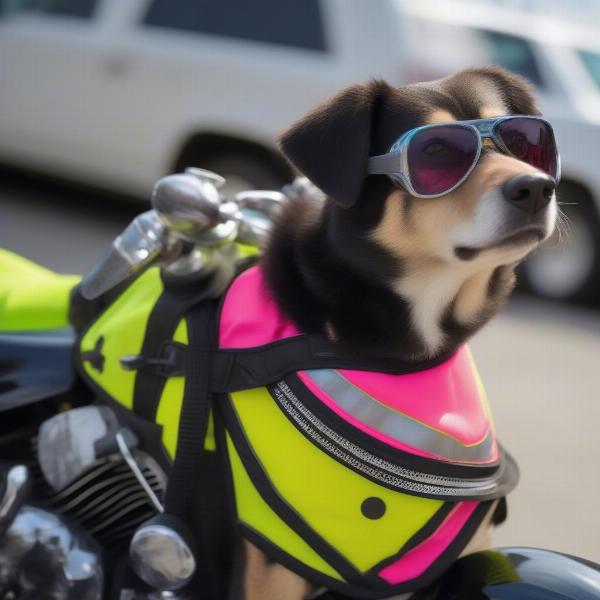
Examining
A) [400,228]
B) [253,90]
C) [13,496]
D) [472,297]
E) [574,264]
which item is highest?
[400,228]

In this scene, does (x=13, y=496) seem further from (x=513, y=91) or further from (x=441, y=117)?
(x=513, y=91)

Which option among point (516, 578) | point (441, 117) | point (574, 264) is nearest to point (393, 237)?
point (441, 117)

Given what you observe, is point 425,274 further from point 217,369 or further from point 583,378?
point 583,378

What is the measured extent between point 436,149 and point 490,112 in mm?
209

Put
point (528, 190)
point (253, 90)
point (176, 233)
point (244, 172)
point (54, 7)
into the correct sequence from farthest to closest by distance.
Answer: point (54, 7) < point (244, 172) < point (253, 90) < point (176, 233) < point (528, 190)

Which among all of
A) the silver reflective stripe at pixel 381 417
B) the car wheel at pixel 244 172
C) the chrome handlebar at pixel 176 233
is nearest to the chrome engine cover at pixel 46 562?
the chrome handlebar at pixel 176 233

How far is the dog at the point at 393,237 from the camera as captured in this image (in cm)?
156

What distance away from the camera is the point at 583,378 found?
4.46 m

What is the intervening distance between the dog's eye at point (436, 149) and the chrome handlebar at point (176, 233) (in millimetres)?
345

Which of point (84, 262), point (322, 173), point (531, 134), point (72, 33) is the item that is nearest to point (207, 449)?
point (322, 173)

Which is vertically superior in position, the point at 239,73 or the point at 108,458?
the point at 108,458

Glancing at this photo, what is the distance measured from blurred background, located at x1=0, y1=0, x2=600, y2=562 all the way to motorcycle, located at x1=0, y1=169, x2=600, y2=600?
2739 mm

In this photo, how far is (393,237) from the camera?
1610 mm

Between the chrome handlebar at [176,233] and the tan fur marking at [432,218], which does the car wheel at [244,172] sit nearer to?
the chrome handlebar at [176,233]
